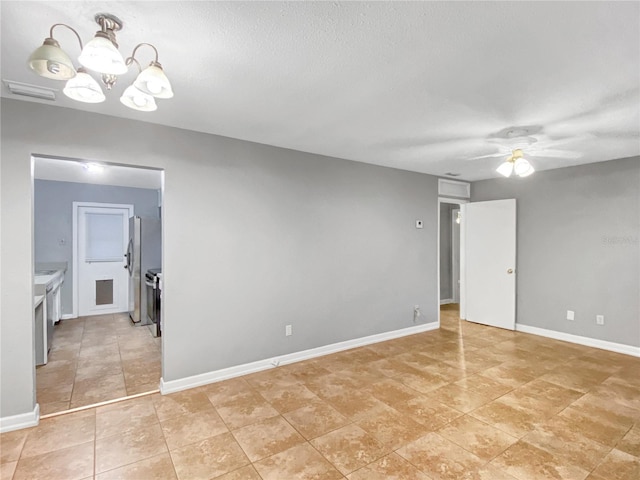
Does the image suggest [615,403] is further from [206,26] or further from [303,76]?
[206,26]

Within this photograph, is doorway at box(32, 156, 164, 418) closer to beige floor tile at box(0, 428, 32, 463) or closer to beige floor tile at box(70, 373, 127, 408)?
beige floor tile at box(70, 373, 127, 408)

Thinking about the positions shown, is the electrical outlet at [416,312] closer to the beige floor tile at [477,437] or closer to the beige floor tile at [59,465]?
the beige floor tile at [477,437]

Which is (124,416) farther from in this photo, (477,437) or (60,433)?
(477,437)

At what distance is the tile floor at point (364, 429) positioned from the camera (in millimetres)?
1949

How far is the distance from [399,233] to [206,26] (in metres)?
3.65

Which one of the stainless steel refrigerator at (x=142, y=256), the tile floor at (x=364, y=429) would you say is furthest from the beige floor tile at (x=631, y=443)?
the stainless steel refrigerator at (x=142, y=256)

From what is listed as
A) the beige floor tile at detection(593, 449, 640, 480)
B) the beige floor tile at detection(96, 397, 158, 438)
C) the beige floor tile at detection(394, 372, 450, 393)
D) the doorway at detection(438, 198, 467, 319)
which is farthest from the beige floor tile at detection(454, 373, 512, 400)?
the doorway at detection(438, 198, 467, 319)

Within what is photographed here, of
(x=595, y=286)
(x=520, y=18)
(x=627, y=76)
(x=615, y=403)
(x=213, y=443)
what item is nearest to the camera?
(x=520, y=18)

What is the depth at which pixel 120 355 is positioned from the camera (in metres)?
3.88

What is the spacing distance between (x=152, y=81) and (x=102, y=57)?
21 centimetres

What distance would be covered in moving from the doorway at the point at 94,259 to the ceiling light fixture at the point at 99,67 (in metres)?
2.25

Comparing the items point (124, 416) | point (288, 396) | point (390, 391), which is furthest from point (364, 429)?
point (124, 416)

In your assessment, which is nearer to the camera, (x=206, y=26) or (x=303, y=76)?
(x=206, y=26)

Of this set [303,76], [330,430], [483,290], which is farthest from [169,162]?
[483,290]
